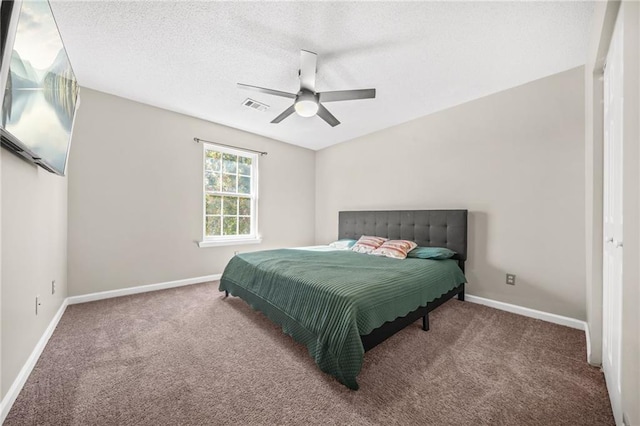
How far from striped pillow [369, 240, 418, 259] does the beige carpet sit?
2.72ft

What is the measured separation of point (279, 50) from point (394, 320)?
2.47 metres

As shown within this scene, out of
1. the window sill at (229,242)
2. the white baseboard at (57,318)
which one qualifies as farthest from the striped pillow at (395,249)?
the white baseboard at (57,318)

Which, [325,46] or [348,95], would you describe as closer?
[325,46]

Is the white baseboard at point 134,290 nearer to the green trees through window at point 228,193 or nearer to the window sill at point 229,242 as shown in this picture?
the window sill at point 229,242

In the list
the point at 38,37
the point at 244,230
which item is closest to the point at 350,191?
the point at 244,230

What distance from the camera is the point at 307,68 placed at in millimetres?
2051

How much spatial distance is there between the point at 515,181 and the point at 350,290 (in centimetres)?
236

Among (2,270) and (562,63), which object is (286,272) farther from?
(562,63)

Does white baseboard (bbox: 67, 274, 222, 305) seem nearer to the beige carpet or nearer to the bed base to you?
the beige carpet

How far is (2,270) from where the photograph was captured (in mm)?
1277

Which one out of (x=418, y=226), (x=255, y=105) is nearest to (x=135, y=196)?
(x=255, y=105)

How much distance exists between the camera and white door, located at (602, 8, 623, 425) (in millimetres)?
1241

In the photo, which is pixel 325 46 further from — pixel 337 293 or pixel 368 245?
pixel 368 245

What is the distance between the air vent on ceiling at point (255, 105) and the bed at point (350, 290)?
1961 mm
